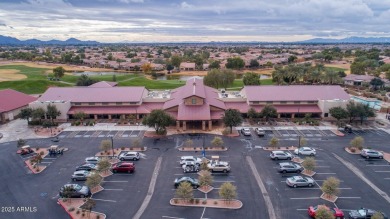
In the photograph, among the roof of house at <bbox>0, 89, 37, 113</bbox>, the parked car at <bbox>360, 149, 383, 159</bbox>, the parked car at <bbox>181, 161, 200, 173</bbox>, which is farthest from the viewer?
the roof of house at <bbox>0, 89, 37, 113</bbox>

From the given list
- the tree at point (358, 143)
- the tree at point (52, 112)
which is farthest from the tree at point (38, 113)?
the tree at point (358, 143)

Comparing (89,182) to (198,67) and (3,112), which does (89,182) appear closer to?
(3,112)

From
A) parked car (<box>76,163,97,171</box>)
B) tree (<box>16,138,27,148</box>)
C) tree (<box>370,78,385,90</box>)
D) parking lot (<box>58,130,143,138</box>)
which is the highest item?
tree (<box>370,78,385,90</box>)

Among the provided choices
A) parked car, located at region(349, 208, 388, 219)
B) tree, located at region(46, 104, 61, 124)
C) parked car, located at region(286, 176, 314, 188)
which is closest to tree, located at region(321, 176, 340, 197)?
parked car, located at region(286, 176, 314, 188)

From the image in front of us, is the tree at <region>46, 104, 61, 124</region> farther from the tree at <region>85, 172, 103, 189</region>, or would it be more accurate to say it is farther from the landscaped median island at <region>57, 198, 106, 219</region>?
the landscaped median island at <region>57, 198, 106, 219</region>

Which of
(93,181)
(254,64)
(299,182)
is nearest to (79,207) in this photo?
(93,181)

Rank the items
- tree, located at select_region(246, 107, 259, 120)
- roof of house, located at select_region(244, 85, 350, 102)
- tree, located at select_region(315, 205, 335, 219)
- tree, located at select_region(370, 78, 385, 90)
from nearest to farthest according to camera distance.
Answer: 1. tree, located at select_region(315, 205, 335, 219)
2. tree, located at select_region(246, 107, 259, 120)
3. roof of house, located at select_region(244, 85, 350, 102)
4. tree, located at select_region(370, 78, 385, 90)

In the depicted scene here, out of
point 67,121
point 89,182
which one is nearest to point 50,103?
point 67,121
